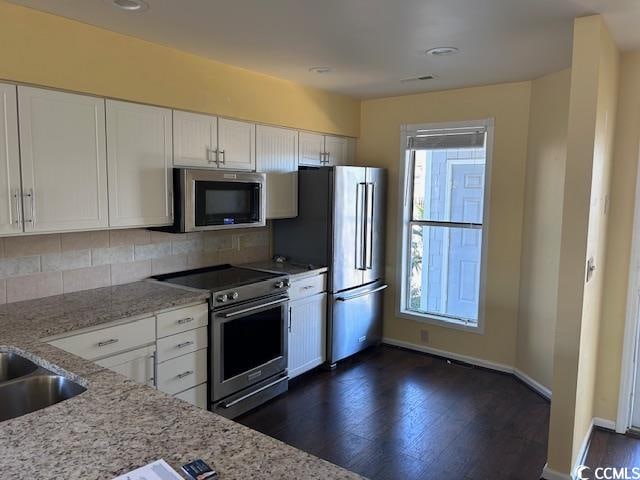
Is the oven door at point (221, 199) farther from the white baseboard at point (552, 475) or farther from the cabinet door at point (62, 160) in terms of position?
the white baseboard at point (552, 475)

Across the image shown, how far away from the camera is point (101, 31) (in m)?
2.66

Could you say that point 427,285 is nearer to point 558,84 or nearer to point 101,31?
point 558,84

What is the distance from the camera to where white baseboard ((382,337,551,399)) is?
12.2 ft

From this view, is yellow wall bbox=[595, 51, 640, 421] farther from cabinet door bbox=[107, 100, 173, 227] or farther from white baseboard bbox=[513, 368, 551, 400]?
cabinet door bbox=[107, 100, 173, 227]

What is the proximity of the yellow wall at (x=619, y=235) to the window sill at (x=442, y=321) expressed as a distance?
117 cm

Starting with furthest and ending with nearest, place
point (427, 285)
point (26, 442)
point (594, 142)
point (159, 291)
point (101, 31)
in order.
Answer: point (427, 285)
point (159, 291)
point (101, 31)
point (594, 142)
point (26, 442)

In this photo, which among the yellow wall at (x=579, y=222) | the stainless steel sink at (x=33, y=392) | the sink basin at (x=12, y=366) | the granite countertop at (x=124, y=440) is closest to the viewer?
the granite countertop at (x=124, y=440)

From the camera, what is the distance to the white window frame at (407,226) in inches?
163

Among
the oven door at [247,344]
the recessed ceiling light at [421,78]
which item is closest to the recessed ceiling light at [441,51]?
the recessed ceiling light at [421,78]

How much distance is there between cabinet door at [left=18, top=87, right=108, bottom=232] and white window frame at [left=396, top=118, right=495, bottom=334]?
275cm

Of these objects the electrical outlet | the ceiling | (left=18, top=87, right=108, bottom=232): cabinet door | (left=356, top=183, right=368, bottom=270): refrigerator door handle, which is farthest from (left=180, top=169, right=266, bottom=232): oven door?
the electrical outlet

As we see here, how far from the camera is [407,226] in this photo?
464 centimetres

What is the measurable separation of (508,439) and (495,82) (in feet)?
8.93

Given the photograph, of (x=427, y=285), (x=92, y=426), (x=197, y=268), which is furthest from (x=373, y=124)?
(x=92, y=426)
